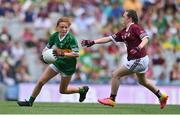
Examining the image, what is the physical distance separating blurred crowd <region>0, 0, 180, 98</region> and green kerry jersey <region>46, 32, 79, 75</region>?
5534mm

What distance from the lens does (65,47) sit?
12352 millimetres

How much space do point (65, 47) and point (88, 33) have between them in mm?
8346

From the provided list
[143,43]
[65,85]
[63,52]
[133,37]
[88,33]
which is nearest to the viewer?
[143,43]

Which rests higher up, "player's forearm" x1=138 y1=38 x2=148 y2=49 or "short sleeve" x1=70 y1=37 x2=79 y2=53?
"player's forearm" x1=138 y1=38 x2=148 y2=49

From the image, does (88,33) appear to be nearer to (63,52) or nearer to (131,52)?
(131,52)

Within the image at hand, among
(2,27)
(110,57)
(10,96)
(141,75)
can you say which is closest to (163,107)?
(141,75)

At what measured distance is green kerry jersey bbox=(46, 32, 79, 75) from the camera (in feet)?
40.4

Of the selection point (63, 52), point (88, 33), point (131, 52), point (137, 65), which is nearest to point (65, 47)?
point (63, 52)

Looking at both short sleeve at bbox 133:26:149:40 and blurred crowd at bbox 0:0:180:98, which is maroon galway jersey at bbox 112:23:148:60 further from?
blurred crowd at bbox 0:0:180:98

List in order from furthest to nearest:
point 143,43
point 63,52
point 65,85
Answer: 1. point 65,85
2. point 63,52
3. point 143,43

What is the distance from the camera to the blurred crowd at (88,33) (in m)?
18.9

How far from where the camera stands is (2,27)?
2002cm

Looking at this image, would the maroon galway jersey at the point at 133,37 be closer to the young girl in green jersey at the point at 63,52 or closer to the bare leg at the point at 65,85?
the young girl in green jersey at the point at 63,52

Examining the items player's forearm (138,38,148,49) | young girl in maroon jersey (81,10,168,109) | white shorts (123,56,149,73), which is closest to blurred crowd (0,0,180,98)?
young girl in maroon jersey (81,10,168,109)
